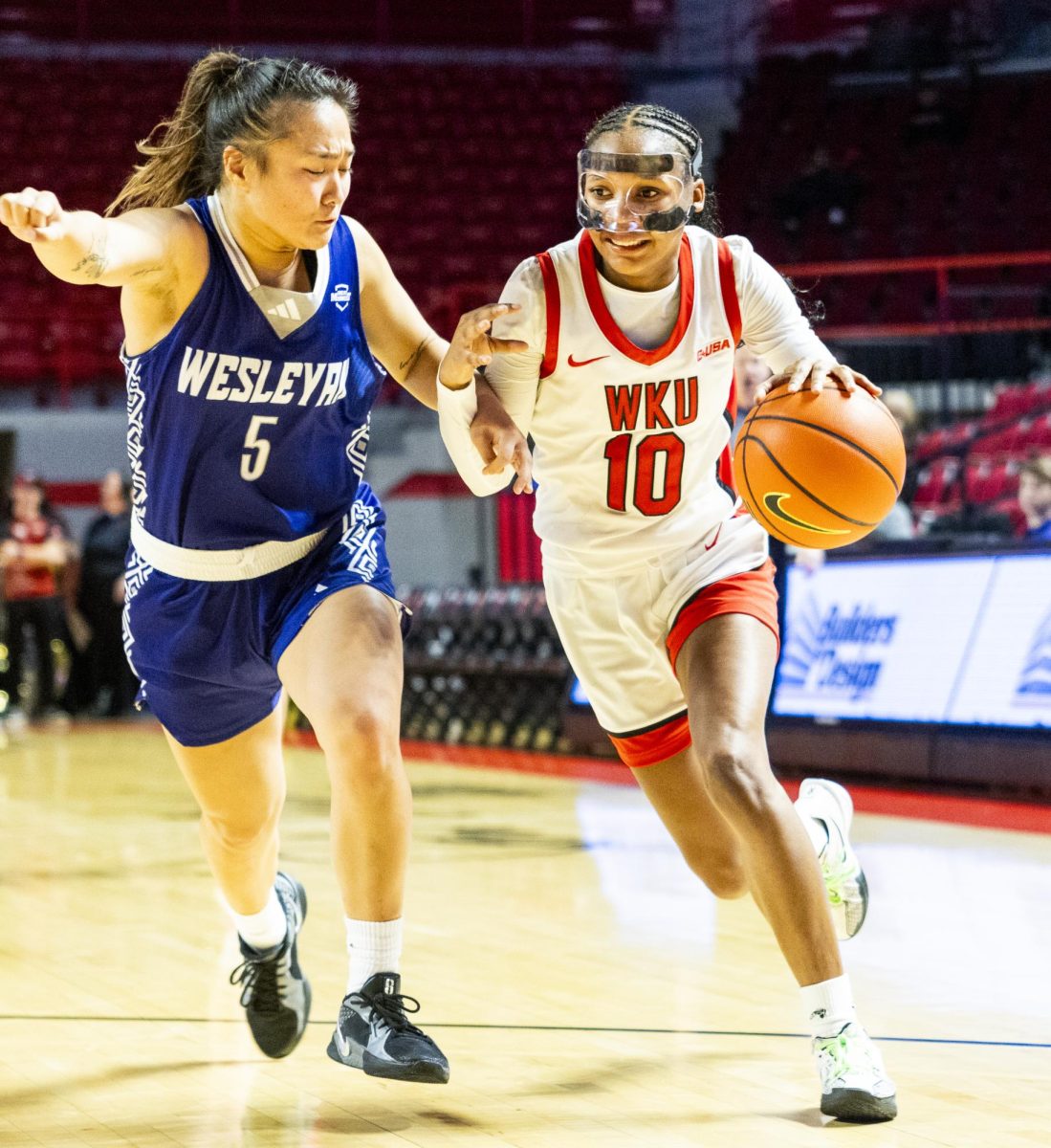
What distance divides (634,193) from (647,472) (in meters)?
0.55

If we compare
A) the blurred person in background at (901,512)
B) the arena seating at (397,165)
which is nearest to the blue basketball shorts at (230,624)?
the blurred person in background at (901,512)

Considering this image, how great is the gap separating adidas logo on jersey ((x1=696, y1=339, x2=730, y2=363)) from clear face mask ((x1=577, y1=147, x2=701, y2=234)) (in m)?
0.25

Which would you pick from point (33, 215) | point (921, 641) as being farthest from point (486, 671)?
point (33, 215)

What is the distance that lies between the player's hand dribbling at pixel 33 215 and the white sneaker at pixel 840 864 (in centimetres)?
196

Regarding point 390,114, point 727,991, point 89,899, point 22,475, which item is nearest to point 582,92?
point 390,114

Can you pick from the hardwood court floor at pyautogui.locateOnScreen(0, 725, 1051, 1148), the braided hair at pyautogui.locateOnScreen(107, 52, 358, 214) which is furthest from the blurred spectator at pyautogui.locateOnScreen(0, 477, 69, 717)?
the braided hair at pyautogui.locateOnScreen(107, 52, 358, 214)

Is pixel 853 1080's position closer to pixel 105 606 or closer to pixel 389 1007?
pixel 389 1007

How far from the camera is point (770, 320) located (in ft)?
11.7

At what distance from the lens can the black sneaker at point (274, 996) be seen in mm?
3719

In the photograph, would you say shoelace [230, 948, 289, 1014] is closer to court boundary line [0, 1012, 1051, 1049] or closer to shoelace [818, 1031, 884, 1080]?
court boundary line [0, 1012, 1051, 1049]

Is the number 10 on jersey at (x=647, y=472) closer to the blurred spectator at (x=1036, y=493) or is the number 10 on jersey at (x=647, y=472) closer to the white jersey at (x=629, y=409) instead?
the white jersey at (x=629, y=409)

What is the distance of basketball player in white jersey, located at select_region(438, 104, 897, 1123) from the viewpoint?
3238mm

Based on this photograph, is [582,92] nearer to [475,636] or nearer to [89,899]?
[475,636]

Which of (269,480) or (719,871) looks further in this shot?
(719,871)
